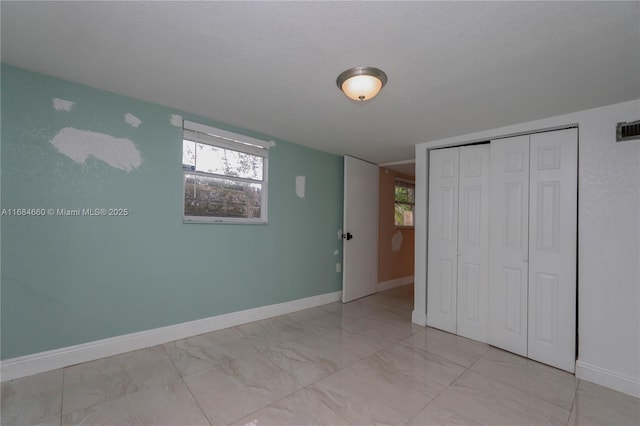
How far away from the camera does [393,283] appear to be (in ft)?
17.1

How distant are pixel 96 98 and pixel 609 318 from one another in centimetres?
462

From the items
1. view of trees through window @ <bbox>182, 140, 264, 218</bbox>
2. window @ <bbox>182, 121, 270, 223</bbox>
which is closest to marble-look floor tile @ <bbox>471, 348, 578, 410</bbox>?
window @ <bbox>182, 121, 270, 223</bbox>

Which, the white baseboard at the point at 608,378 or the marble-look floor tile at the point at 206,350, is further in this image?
the marble-look floor tile at the point at 206,350

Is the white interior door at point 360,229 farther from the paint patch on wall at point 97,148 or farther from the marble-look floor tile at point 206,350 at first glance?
the paint patch on wall at point 97,148

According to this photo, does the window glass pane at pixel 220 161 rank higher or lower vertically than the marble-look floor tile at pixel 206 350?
higher

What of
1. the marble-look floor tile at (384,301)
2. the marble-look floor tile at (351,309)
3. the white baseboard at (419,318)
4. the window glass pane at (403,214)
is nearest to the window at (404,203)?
the window glass pane at (403,214)

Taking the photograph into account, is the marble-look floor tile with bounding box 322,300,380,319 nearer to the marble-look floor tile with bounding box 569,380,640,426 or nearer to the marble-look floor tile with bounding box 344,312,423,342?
the marble-look floor tile with bounding box 344,312,423,342

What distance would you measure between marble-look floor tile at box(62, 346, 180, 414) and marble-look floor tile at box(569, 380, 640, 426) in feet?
9.58

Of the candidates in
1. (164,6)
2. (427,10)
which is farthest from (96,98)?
(427,10)

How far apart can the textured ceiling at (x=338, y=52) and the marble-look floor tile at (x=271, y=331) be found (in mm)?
2329

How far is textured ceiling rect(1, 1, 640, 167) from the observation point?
1353 mm

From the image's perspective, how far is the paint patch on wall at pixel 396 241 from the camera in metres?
5.26

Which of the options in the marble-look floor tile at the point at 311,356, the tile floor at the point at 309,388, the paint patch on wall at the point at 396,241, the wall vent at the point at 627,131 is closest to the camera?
the tile floor at the point at 309,388

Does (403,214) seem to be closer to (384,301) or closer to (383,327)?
(384,301)
